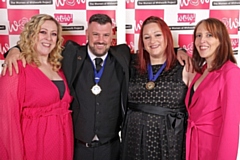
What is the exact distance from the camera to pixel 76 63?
1938 mm

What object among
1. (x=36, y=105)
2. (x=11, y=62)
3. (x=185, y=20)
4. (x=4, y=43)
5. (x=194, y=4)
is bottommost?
(x=36, y=105)

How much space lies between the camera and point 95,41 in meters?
1.95

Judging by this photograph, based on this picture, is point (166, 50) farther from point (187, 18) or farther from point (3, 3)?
point (3, 3)

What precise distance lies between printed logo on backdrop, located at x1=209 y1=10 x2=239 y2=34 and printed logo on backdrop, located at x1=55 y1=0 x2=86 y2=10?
1104 mm

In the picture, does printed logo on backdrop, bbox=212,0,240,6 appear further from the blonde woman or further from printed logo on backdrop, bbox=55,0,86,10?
the blonde woman

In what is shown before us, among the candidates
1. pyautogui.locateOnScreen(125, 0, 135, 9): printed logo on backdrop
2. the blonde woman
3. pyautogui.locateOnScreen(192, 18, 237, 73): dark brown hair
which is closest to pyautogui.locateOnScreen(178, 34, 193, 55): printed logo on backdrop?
pyautogui.locateOnScreen(125, 0, 135, 9): printed logo on backdrop

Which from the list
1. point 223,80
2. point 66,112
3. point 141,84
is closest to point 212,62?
point 223,80

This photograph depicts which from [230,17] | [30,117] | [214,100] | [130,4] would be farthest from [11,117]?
[230,17]

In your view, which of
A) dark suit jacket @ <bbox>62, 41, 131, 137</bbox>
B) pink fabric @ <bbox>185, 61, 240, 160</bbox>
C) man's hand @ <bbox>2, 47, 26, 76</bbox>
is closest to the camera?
pink fabric @ <bbox>185, 61, 240, 160</bbox>

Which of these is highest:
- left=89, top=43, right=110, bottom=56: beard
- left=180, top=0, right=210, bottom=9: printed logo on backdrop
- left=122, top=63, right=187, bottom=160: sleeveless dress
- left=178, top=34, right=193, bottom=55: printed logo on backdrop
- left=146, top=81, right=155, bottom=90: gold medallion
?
left=180, top=0, right=210, bottom=9: printed logo on backdrop

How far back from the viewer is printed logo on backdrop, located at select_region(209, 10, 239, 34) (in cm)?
235

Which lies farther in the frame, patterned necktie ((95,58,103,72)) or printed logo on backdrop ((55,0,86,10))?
printed logo on backdrop ((55,0,86,10))

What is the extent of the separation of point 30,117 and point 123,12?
120 cm

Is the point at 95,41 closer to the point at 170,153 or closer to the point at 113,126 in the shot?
the point at 113,126
